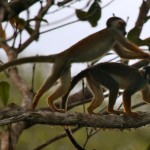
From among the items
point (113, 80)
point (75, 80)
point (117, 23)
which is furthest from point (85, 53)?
point (117, 23)

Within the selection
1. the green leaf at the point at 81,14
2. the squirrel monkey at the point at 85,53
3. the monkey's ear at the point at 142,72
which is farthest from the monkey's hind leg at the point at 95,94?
the green leaf at the point at 81,14

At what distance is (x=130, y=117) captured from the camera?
4688 millimetres

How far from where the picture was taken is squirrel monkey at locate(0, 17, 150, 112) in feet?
16.1

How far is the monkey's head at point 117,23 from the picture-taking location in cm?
558

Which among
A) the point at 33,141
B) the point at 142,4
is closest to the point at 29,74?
the point at 33,141

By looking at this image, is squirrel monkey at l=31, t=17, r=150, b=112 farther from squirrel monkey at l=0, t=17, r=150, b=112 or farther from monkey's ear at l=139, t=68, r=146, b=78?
monkey's ear at l=139, t=68, r=146, b=78

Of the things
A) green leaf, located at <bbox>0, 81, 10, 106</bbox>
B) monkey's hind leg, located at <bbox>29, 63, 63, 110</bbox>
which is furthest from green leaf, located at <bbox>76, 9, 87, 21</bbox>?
green leaf, located at <bbox>0, 81, 10, 106</bbox>

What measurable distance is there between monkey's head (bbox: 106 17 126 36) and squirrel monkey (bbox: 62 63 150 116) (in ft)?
1.42

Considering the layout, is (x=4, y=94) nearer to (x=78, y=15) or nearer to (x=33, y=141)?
(x=78, y=15)

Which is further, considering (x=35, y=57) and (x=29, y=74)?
(x=29, y=74)

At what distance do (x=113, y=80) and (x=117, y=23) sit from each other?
67 cm

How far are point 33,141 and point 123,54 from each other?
44.6 ft

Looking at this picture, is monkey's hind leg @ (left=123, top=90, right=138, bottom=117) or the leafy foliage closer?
monkey's hind leg @ (left=123, top=90, right=138, bottom=117)

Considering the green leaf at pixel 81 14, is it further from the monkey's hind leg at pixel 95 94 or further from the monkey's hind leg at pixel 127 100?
the monkey's hind leg at pixel 127 100
